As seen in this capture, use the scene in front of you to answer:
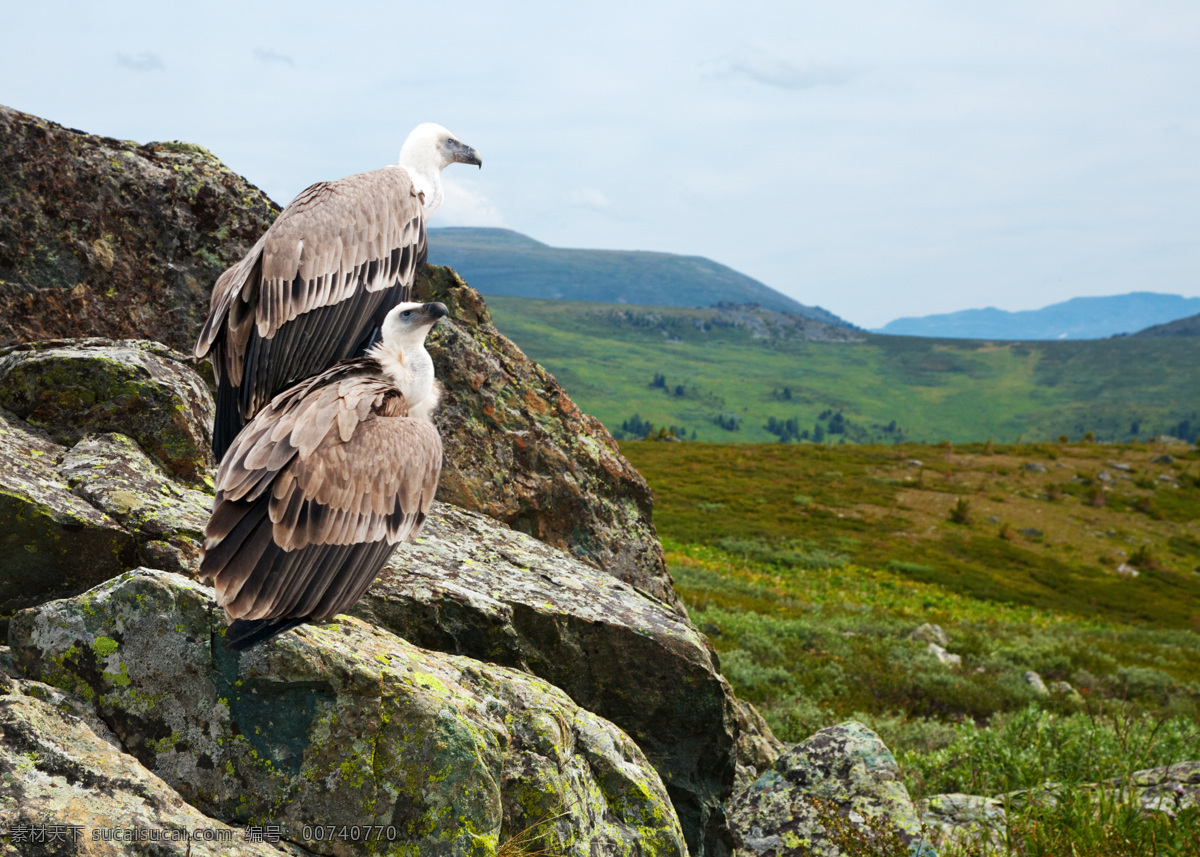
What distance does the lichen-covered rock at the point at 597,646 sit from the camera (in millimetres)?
6047

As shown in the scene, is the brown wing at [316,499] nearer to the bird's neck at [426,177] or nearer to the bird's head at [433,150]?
the bird's neck at [426,177]

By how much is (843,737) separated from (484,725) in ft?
16.1

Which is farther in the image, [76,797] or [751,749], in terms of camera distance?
[751,749]

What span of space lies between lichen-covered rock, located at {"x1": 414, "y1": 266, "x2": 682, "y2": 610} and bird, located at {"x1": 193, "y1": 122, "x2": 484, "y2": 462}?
7.69 ft

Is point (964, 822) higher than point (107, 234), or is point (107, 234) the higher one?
point (107, 234)

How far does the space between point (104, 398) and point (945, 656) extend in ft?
64.0

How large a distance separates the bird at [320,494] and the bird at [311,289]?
1115 mm

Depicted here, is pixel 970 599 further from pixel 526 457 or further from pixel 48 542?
pixel 48 542

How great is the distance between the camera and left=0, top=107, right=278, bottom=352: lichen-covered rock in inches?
303

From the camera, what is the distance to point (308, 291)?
5816 millimetres

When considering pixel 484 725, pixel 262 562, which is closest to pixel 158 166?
pixel 262 562

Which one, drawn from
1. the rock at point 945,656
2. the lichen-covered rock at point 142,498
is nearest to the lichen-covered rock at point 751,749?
the lichen-covered rock at point 142,498

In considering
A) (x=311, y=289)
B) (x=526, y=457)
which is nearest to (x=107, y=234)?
(x=311, y=289)

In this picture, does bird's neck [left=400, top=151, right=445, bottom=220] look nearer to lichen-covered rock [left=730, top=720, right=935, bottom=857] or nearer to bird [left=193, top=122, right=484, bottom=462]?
bird [left=193, top=122, right=484, bottom=462]
